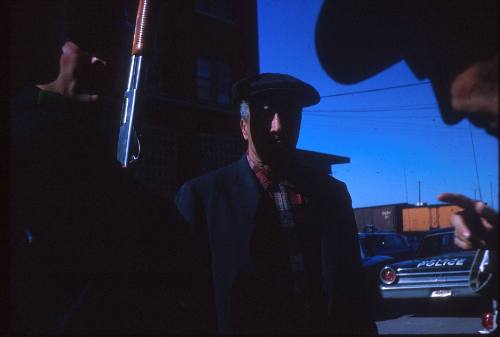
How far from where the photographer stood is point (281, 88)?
1874 mm

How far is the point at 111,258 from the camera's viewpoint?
0.97 m

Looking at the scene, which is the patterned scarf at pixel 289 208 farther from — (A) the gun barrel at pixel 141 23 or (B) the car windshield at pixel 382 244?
(B) the car windshield at pixel 382 244

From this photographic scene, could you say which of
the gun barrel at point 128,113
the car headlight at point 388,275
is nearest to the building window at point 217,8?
the car headlight at point 388,275

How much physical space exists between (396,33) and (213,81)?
1212cm

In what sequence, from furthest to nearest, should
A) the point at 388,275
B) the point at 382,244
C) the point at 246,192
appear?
the point at 382,244, the point at 388,275, the point at 246,192

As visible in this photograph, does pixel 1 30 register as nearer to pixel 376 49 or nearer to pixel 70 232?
pixel 70 232

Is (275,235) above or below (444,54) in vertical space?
below

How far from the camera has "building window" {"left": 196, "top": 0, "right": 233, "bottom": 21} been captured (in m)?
12.2

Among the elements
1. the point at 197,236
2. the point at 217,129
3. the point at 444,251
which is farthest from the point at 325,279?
the point at 217,129

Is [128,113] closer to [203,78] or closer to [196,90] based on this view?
[196,90]

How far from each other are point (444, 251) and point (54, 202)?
201 inches

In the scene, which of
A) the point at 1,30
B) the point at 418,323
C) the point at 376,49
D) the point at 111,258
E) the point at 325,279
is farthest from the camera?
the point at 418,323

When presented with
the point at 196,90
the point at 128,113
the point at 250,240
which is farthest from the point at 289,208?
the point at 196,90

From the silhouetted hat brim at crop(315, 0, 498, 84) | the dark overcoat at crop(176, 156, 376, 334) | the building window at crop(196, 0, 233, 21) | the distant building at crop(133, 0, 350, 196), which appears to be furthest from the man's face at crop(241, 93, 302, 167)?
the building window at crop(196, 0, 233, 21)
